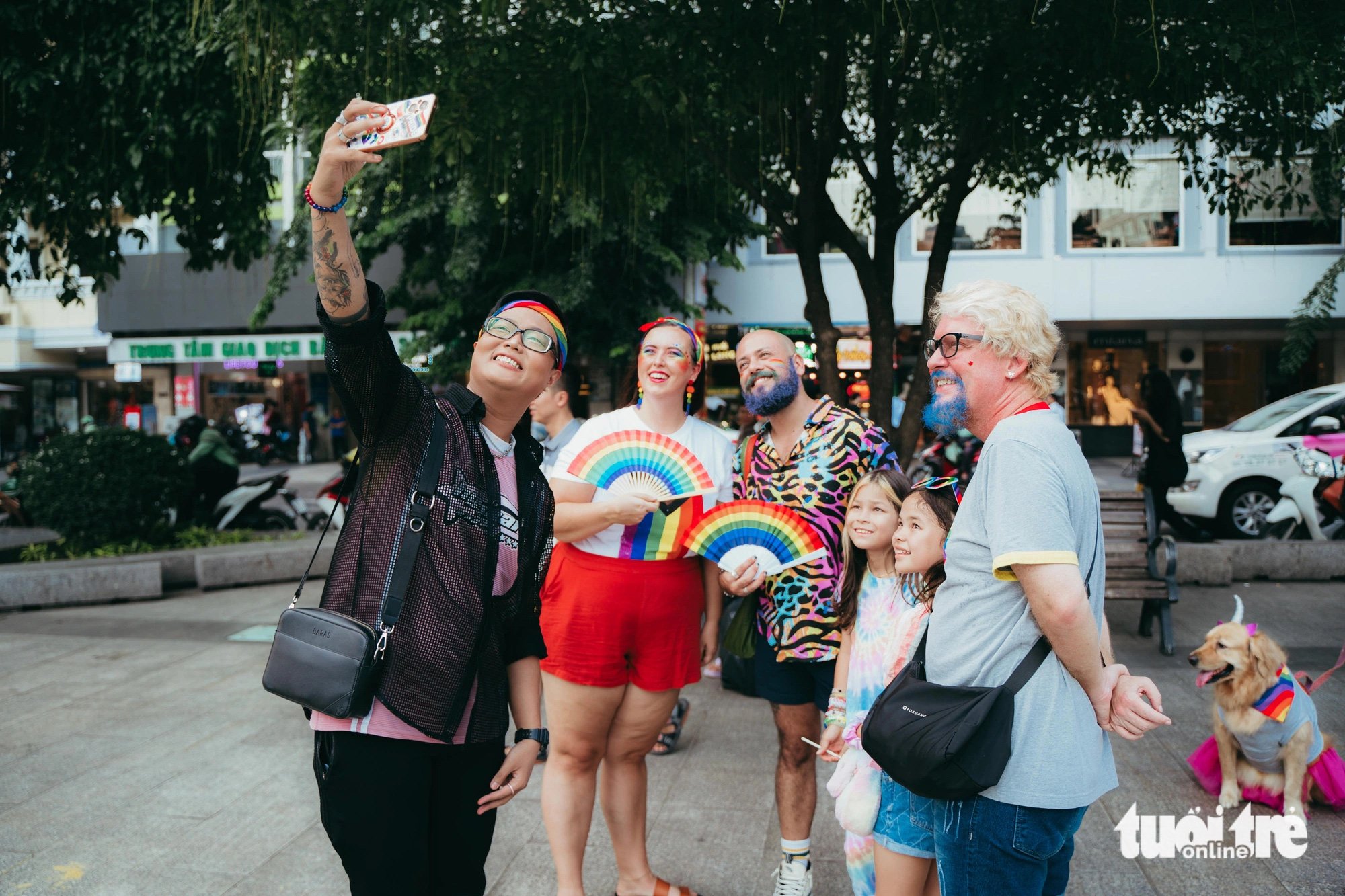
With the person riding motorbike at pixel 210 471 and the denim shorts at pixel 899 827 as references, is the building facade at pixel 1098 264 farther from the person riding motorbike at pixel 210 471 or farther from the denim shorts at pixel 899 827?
the denim shorts at pixel 899 827

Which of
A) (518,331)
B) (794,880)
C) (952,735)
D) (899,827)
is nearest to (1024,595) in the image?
(952,735)

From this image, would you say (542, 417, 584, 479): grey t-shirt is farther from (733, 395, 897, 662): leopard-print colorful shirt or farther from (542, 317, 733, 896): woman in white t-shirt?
(733, 395, 897, 662): leopard-print colorful shirt

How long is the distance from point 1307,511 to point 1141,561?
500cm

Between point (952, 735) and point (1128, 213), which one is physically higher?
point (1128, 213)

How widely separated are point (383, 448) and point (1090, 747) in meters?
1.61

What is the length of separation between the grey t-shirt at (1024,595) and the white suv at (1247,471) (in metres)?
10.1

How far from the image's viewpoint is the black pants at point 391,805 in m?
1.98

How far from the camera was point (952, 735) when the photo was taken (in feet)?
6.21

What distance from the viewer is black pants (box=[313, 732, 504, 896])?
198 centimetres

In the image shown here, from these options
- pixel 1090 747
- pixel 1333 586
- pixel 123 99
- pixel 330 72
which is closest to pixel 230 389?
pixel 123 99

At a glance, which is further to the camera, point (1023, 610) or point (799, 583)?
point (799, 583)

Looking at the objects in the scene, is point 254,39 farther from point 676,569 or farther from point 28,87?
point 676,569

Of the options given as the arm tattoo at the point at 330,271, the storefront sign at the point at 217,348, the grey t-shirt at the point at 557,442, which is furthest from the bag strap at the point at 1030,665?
the storefront sign at the point at 217,348

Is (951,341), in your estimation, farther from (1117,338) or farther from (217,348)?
(217,348)
